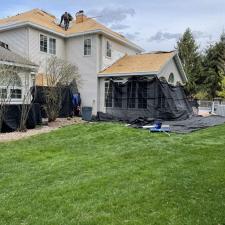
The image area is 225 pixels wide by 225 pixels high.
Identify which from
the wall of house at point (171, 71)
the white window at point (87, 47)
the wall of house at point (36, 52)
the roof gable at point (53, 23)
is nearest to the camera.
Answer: the wall of house at point (36, 52)

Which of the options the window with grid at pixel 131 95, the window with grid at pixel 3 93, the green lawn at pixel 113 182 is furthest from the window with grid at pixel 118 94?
the green lawn at pixel 113 182

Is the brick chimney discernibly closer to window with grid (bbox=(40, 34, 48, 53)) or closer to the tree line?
window with grid (bbox=(40, 34, 48, 53))

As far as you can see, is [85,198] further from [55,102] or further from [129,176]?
[55,102]

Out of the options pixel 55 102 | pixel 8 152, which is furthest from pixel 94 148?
pixel 55 102

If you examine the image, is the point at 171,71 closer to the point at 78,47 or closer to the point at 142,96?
the point at 142,96

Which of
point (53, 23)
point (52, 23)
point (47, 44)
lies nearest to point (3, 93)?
point (47, 44)

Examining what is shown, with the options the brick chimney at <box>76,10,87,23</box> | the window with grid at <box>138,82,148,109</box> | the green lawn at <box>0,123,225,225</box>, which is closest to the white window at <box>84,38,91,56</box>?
the brick chimney at <box>76,10,87,23</box>

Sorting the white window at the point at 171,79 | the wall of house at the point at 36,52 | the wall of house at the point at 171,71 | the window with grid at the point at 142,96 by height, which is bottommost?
the window with grid at the point at 142,96

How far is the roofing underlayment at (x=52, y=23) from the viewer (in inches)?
770

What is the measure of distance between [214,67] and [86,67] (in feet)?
69.9

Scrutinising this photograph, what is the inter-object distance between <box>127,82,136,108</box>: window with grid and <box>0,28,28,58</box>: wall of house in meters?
6.07

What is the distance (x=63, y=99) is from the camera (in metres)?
18.2

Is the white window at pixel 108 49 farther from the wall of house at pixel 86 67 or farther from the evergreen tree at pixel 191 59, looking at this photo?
the evergreen tree at pixel 191 59

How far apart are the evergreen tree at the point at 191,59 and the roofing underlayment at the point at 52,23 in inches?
574
